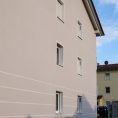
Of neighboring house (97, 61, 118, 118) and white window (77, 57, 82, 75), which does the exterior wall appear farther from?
white window (77, 57, 82, 75)

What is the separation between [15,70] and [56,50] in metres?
5.23

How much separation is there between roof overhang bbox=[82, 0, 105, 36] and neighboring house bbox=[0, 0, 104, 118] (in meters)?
0.08

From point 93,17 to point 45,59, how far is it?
37.2ft

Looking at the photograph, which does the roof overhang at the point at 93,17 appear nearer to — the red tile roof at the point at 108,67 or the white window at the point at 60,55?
the white window at the point at 60,55

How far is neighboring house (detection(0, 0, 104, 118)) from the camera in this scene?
14172 millimetres

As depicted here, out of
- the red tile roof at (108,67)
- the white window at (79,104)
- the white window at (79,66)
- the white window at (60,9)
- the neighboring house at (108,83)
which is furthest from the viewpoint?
the red tile roof at (108,67)

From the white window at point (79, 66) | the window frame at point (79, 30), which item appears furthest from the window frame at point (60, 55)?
the window frame at point (79, 30)

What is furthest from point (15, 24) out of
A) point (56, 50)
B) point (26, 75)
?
point (56, 50)

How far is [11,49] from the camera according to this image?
14.3 meters

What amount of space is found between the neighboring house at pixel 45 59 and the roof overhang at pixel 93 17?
8 centimetres

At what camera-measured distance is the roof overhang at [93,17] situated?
26705 millimetres

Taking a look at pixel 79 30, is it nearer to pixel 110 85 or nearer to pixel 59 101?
pixel 59 101

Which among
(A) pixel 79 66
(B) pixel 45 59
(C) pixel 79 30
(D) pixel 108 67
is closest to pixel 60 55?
(B) pixel 45 59

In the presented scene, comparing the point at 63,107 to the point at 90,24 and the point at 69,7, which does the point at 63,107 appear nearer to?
the point at 69,7
